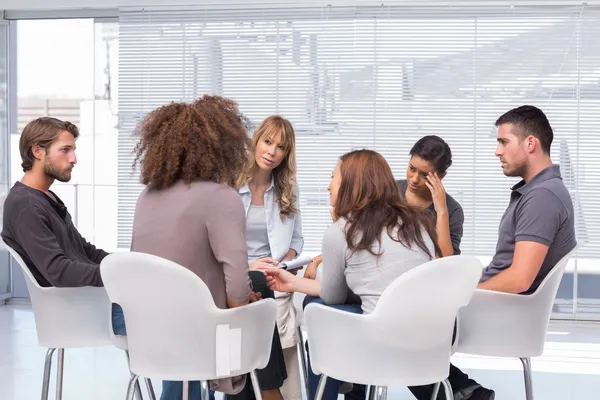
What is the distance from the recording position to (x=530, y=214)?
123 inches

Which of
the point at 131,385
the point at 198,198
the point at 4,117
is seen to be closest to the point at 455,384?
the point at 131,385

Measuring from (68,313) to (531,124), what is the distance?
1.96 meters

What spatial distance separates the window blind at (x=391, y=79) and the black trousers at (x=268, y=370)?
10.3ft

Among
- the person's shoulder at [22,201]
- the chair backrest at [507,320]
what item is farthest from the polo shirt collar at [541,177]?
the person's shoulder at [22,201]

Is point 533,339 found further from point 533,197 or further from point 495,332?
point 533,197

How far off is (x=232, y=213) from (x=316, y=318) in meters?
0.45

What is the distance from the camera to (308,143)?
6.48 meters

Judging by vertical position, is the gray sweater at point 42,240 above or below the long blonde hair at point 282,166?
below

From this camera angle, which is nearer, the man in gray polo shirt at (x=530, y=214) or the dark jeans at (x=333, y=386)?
the dark jeans at (x=333, y=386)

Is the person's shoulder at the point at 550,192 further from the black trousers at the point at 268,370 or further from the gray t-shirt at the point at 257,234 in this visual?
the gray t-shirt at the point at 257,234

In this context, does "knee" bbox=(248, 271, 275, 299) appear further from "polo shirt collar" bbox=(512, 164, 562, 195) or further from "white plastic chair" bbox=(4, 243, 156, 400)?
"polo shirt collar" bbox=(512, 164, 562, 195)

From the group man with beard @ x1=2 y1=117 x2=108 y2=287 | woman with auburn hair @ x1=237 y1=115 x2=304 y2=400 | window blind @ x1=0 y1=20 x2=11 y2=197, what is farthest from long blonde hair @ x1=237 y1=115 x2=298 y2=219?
window blind @ x1=0 y1=20 x2=11 y2=197

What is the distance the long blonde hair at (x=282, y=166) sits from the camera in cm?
A: 383

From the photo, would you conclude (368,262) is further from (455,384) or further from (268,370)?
(455,384)
